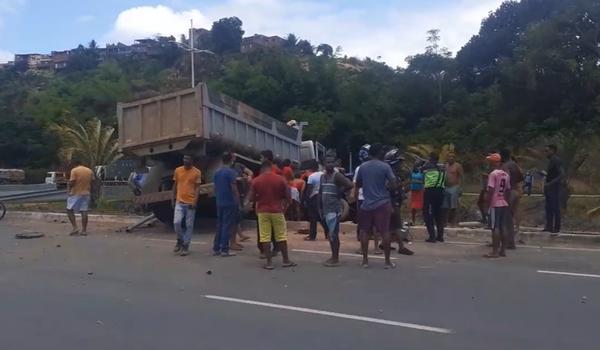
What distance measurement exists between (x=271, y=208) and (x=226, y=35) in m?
86.2

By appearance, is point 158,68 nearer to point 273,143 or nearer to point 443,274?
point 273,143

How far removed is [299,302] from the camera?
7977mm

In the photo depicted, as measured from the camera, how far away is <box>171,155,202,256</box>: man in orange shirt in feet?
38.8

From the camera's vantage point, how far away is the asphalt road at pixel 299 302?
6.46 m

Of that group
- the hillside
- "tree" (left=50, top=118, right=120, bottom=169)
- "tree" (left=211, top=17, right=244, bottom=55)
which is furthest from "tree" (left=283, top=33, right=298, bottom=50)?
"tree" (left=50, top=118, right=120, bottom=169)

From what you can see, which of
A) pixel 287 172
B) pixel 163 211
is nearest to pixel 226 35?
A: pixel 163 211

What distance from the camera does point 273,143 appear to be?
57.9ft

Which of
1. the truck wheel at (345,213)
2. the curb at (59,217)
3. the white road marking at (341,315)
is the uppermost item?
the truck wheel at (345,213)

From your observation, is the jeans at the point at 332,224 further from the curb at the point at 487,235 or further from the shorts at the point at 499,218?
the curb at the point at 487,235

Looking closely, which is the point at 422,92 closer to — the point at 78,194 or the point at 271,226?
the point at 78,194

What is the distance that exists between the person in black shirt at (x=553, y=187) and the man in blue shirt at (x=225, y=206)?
5.35 m

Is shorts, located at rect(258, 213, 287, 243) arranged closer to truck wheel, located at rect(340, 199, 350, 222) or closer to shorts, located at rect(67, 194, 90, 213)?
truck wheel, located at rect(340, 199, 350, 222)

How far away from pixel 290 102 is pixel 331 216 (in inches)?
1413

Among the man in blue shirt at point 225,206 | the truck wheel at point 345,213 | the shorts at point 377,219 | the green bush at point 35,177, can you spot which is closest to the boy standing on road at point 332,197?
the shorts at point 377,219
